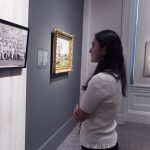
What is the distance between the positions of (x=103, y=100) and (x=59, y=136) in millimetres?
2184

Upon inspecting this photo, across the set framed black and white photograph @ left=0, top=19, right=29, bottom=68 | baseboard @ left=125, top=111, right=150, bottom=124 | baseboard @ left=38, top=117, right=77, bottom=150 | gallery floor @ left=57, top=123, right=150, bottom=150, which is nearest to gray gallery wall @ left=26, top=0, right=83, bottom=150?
baseboard @ left=38, top=117, right=77, bottom=150

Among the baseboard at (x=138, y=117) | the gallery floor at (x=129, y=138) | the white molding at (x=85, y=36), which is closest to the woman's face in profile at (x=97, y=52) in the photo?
the gallery floor at (x=129, y=138)

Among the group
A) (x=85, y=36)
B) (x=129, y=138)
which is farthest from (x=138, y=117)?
(x=85, y=36)

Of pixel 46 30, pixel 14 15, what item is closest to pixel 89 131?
pixel 14 15

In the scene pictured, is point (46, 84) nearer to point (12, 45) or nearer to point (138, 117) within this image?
point (12, 45)

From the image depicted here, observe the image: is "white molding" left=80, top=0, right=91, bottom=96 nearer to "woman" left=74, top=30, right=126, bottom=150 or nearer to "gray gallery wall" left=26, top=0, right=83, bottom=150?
"gray gallery wall" left=26, top=0, right=83, bottom=150

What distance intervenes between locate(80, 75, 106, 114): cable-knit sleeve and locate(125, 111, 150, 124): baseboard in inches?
141

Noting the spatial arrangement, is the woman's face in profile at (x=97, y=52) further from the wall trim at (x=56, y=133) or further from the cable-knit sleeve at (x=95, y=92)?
the wall trim at (x=56, y=133)

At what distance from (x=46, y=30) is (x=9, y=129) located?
122cm

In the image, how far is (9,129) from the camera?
79.3 inches

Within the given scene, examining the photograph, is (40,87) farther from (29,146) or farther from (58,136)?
(58,136)

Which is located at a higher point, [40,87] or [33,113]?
[40,87]

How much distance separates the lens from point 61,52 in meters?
3.30

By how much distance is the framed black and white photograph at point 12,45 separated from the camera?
1770mm
